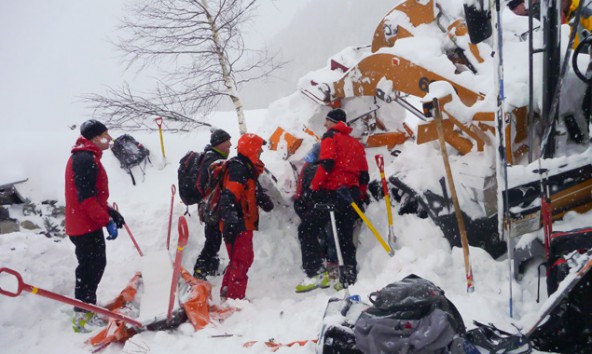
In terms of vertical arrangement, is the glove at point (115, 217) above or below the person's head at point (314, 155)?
below

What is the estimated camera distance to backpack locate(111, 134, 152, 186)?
799cm

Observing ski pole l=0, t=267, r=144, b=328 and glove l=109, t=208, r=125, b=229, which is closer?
ski pole l=0, t=267, r=144, b=328

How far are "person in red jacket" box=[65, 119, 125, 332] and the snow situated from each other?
35 cm

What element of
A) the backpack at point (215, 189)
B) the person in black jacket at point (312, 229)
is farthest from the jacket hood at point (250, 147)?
the person in black jacket at point (312, 229)

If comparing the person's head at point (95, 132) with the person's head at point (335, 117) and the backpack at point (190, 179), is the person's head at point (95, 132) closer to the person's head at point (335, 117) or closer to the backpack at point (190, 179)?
the backpack at point (190, 179)

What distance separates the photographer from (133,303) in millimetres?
4672

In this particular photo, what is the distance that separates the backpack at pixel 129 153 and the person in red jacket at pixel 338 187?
14.2ft

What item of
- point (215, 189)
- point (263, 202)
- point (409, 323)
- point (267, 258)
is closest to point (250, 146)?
point (215, 189)

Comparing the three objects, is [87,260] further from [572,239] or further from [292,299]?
[572,239]

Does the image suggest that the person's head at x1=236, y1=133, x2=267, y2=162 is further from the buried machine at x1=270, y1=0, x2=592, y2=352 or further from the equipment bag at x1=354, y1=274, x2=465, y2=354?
the equipment bag at x1=354, y1=274, x2=465, y2=354

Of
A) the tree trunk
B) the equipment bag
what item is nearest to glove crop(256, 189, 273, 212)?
the equipment bag

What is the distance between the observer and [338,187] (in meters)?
5.14

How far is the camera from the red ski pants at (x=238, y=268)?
4.77 metres

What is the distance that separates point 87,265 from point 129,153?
4035 mm
